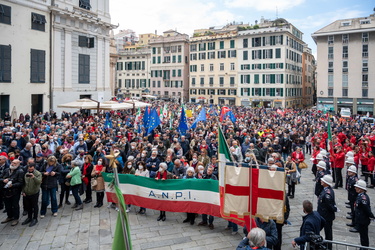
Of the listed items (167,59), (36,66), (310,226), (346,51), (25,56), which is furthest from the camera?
(167,59)

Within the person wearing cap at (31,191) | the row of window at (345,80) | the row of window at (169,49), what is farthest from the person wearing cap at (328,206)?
the row of window at (169,49)

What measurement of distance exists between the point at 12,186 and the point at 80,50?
81.8 feet

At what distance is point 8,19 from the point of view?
24703mm

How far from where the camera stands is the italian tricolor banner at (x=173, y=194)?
27.8 feet

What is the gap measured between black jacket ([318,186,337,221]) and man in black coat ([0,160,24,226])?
24.3 ft

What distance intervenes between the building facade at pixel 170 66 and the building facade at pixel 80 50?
35.9 m

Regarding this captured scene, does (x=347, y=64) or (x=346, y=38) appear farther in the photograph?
(x=347, y=64)

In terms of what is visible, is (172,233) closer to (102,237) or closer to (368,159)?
(102,237)

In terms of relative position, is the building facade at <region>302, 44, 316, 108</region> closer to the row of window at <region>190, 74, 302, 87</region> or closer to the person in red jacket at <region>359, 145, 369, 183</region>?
the row of window at <region>190, 74, 302, 87</region>

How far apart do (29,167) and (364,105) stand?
166 ft

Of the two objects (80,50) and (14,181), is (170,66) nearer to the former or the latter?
(80,50)

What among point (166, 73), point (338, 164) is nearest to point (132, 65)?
point (166, 73)

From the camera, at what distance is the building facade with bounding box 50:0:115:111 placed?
2884 centimetres

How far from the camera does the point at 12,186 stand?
8.25 m
